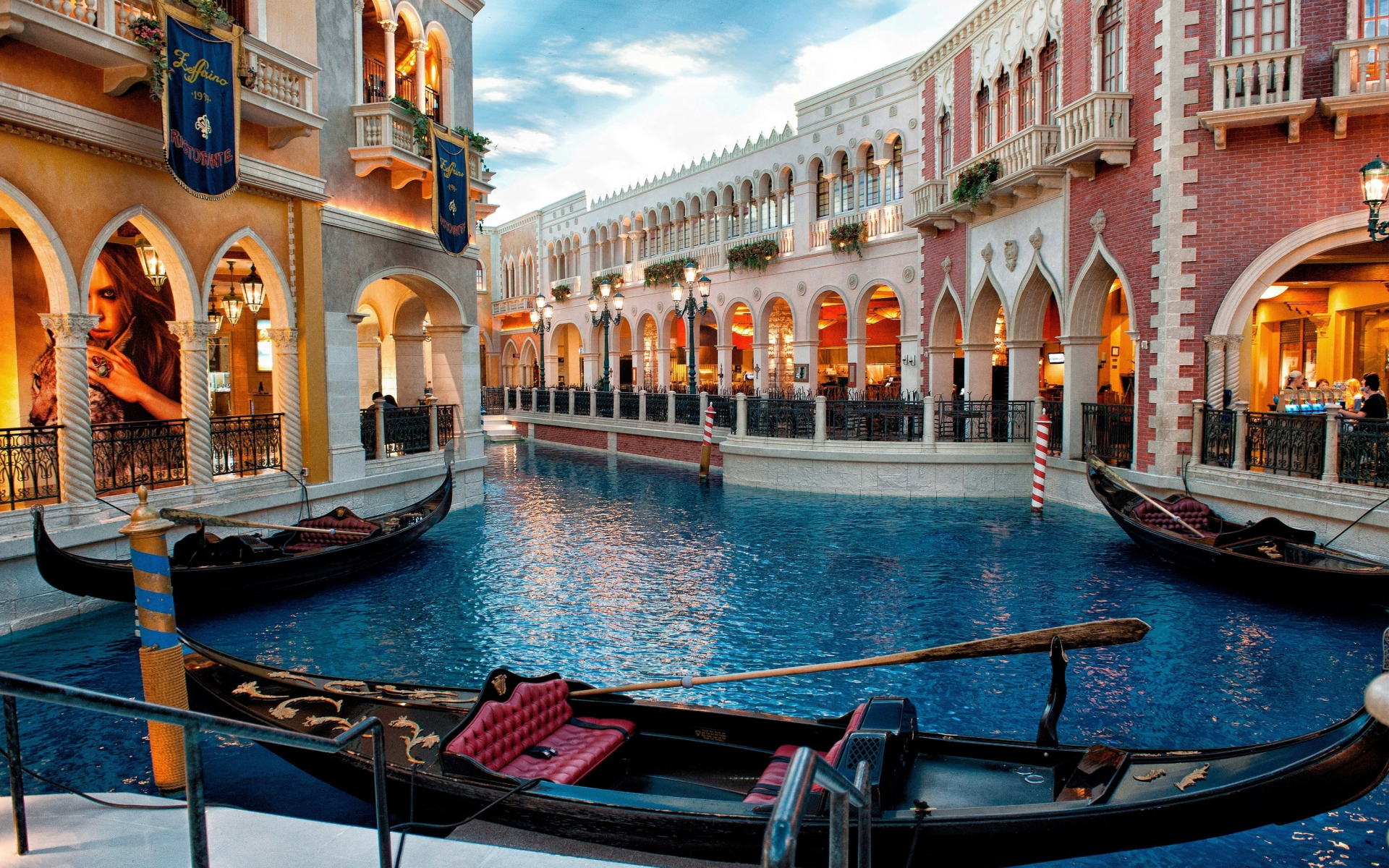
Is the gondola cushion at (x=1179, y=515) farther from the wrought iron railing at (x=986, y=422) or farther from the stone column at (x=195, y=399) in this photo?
the stone column at (x=195, y=399)

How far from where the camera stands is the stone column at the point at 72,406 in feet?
24.8

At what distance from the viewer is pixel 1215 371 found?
1048 cm

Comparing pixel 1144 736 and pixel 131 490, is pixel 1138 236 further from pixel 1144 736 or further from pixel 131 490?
pixel 131 490

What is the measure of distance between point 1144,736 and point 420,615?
5.77 metres

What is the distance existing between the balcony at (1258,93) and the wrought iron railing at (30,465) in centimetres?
1236

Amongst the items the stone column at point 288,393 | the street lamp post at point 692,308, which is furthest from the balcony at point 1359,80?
the stone column at point 288,393

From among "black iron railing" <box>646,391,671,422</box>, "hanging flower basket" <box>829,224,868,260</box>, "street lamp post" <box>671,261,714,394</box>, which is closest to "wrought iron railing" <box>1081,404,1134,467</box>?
"street lamp post" <box>671,261,714,394</box>

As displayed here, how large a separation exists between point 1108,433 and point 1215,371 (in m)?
2.00

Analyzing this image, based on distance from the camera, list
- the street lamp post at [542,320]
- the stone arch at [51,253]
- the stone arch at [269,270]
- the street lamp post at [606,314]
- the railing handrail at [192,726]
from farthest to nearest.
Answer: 1. the street lamp post at [542,320]
2. the street lamp post at [606,314]
3. the stone arch at [269,270]
4. the stone arch at [51,253]
5. the railing handrail at [192,726]

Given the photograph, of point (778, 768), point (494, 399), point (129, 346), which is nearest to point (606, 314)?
point (494, 399)

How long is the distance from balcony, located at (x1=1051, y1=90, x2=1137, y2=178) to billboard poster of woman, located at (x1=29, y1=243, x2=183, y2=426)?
12.2 metres

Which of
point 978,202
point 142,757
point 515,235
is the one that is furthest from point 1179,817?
point 515,235

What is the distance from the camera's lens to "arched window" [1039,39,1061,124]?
13.2 meters

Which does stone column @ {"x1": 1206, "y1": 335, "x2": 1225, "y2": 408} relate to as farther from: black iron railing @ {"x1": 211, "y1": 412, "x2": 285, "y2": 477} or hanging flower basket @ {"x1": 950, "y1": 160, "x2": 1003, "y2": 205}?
black iron railing @ {"x1": 211, "y1": 412, "x2": 285, "y2": 477}
